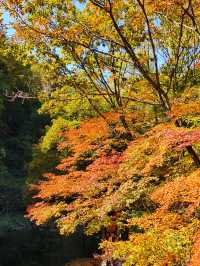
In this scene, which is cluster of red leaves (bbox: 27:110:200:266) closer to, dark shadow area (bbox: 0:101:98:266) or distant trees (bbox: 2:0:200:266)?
distant trees (bbox: 2:0:200:266)

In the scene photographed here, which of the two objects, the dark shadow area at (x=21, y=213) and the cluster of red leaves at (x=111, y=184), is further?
the dark shadow area at (x=21, y=213)

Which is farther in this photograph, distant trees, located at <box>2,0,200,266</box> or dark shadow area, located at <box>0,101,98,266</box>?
dark shadow area, located at <box>0,101,98,266</box>

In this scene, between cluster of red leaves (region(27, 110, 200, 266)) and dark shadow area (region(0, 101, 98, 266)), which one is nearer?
cluster of red leaves (region(27, 110, 200, 266))

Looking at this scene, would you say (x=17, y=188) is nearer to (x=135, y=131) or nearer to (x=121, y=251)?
(x=135, y=131)

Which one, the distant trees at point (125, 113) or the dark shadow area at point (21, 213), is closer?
the distant trees at point (125, 113)

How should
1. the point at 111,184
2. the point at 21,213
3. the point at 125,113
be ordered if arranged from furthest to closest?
the point at 21,213 < the point at 125,113 < the point at 111,184

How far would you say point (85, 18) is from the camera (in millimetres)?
15539

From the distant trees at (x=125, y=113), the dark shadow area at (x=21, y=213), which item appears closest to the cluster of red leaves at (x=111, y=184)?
the distant trees at (x=125, y=113)

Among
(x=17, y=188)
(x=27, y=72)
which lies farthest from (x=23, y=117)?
(x=17, y=188)

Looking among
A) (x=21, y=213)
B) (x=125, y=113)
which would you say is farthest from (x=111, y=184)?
(x=21, y=213)

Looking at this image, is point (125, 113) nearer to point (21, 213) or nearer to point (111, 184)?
point (111, 184)

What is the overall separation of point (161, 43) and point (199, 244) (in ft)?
32.3

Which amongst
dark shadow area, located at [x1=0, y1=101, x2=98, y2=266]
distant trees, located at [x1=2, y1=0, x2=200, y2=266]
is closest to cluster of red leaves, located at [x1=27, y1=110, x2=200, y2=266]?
distant trees, located at [x1=2, y1=0, x2=200, y2=266]

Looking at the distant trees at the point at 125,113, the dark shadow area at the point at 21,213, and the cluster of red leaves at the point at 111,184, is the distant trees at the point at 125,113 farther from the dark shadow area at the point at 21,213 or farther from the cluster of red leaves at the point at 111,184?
the dark shadow area at the point at 21,213
